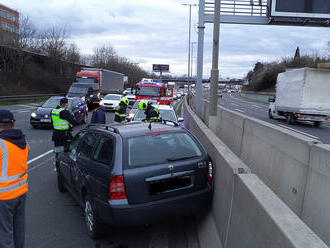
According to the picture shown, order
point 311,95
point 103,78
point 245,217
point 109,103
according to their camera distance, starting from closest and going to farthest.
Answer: point 245,217 → point 311,95 → point 109,103 → point 103,78

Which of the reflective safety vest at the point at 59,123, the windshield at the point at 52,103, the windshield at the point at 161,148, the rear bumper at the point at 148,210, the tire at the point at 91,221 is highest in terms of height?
the windshield at the point at 161,148

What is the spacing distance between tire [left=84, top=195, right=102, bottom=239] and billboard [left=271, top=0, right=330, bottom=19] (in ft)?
52.4

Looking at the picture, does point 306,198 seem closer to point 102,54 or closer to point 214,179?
point 214,179

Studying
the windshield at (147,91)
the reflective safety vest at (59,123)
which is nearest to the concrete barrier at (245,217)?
the reflective safety vest at (59,123)

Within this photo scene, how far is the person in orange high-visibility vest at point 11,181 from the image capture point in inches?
136

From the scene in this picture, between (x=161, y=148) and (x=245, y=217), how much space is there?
1.78 meters

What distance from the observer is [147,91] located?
23938 mm

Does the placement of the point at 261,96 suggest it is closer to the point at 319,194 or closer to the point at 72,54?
the point at 72,54

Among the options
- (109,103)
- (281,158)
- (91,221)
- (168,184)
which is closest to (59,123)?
(91,221)

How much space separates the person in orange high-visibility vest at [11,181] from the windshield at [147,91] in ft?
66.5

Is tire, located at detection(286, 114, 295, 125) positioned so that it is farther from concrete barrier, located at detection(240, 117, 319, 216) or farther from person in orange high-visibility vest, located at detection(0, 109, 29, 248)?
person in orange high-visibility vest, located at detection(0, 109, 29, 248)

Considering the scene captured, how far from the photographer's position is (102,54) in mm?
90500

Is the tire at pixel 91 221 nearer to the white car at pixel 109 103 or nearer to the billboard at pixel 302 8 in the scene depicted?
the billboard at pixel 302 8

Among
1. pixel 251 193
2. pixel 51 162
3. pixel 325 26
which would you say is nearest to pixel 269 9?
pixel 325 26
